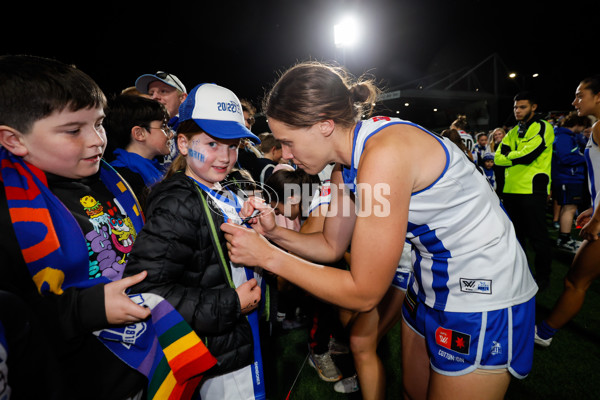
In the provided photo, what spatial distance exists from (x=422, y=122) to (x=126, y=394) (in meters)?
44.0

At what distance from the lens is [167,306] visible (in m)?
1.23

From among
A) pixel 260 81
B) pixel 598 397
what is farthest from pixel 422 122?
pixel 598 397

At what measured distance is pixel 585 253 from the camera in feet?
8.22

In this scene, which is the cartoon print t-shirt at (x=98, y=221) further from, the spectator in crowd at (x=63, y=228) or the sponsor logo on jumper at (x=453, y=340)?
the sponsor logo on jumper at (x=453, y=340)

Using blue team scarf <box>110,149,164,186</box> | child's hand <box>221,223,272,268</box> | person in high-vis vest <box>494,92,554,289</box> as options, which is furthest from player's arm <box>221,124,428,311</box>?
person in high-vis vest <box>494,92,554,289</box>

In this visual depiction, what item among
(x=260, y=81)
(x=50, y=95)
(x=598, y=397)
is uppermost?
(x=260, y=81)

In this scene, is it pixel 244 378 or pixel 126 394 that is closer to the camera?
pixel 126 394

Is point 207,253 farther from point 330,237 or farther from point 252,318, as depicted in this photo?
point 330,237

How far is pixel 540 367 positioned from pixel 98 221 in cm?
413

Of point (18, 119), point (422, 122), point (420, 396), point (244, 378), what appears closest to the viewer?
point (18, 119)

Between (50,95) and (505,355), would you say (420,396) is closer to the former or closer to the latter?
(505,355)

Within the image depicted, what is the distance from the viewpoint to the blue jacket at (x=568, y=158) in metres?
6.11

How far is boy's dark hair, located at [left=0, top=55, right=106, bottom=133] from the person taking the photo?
3.84ft

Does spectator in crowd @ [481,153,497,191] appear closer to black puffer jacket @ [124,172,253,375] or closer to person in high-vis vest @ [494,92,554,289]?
person in high-vis vest @ [494,92,554,289]
